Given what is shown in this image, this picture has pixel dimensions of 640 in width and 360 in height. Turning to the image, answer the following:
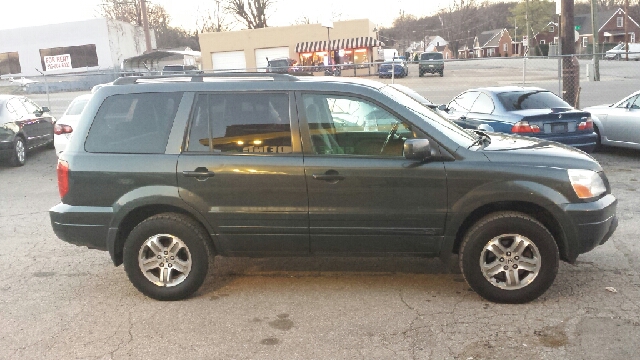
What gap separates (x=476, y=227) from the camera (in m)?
4.52

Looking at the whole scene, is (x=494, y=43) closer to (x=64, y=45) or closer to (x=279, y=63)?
(x=64, y=45)

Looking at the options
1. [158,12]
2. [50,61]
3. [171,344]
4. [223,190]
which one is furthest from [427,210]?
[158,12]

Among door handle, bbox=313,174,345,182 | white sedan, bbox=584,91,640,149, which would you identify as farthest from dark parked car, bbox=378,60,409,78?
door handle, bbox=313,174,345,182

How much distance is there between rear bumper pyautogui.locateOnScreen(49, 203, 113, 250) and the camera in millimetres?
4848

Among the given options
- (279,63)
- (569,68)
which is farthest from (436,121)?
(279,63)

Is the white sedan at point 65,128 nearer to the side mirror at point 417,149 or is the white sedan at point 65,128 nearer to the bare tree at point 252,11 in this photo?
the side mirror at point 417,149

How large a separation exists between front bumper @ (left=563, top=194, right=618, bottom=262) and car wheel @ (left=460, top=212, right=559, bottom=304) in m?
0.17

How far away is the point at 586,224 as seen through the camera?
444 cm

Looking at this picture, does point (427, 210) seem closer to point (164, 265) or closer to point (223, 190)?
point (223, 190)

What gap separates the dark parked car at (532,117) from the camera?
9320 mm

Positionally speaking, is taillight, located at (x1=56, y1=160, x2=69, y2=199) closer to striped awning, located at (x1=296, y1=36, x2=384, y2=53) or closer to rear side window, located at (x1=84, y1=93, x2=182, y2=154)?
rear side window, located at (x1=84, y1=93, x2=182, y2=154)

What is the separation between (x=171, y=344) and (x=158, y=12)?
7044cm

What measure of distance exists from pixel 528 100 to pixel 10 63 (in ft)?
177

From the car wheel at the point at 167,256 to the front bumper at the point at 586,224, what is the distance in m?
2.92
